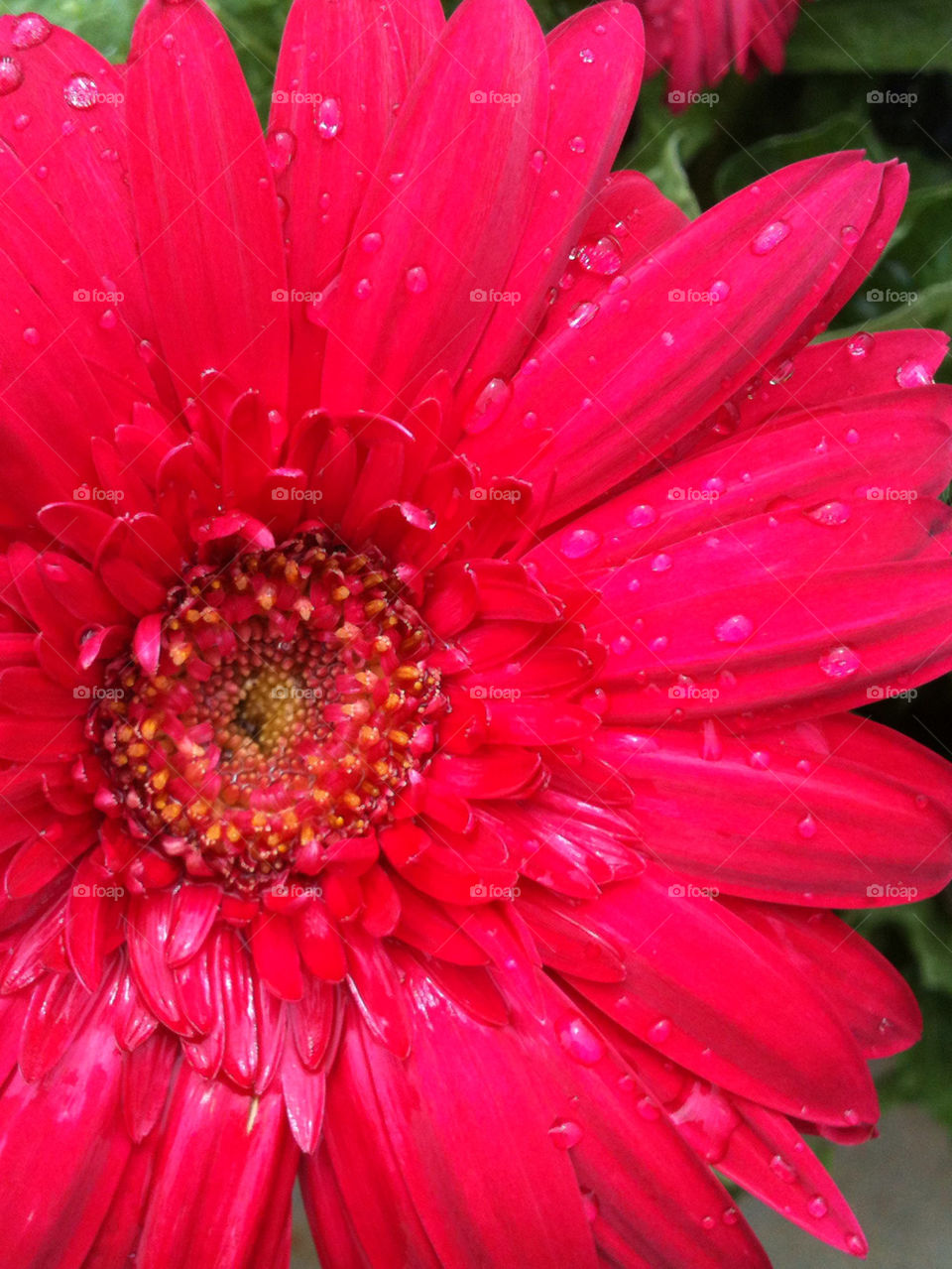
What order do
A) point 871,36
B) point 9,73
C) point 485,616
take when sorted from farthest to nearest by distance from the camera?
point 871,36, point 485,616, point 9,73

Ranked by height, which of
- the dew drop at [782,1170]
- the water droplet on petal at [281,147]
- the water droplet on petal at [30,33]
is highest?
the water droplet on petal at [30,33]

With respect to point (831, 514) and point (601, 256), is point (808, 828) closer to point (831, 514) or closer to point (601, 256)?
point (831, 514)

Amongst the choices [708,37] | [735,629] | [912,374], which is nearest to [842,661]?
[735,629]

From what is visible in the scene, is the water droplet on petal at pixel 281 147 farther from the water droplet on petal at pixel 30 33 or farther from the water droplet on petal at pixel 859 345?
the water droplet on petal at pixel 859 345

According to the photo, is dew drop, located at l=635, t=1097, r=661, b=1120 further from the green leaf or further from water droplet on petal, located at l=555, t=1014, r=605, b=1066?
the green leaf

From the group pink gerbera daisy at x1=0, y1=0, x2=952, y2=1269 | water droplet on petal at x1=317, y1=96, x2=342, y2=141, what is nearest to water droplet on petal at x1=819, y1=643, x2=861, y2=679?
pink gerbera daisy at x1=0, y1=0, x2=952, y2=1269

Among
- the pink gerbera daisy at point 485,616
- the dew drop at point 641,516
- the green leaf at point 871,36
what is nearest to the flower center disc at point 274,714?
the pink gerbera daisy at point 485,616
